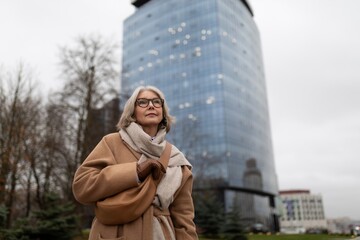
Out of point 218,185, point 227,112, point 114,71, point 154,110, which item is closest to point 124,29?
point 227,112

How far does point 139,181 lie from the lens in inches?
80.1

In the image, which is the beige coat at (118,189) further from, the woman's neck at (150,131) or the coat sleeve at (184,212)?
the woman's neck at (150,131)

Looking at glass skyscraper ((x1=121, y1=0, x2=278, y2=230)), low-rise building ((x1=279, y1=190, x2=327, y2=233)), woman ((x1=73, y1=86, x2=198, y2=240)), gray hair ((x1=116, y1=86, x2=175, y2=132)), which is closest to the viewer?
woman ((x1=73, y1=86, x2=198, y2=240))

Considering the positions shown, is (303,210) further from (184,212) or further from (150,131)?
(150,131)

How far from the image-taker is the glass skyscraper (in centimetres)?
5456

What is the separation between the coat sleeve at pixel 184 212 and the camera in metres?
2.20

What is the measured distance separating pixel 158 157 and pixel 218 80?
5529 cm

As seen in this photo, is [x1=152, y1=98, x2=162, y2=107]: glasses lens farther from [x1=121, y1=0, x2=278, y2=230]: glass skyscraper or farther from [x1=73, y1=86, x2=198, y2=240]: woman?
[x1=121, y1=0, x2=278, y2=230]: glass skyscraper

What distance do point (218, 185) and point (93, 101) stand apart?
→ 35454 mm

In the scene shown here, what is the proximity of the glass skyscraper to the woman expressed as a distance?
1882 inches

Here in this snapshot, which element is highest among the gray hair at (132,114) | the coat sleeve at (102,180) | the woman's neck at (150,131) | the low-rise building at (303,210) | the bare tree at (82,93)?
the bare tree at (82,93)

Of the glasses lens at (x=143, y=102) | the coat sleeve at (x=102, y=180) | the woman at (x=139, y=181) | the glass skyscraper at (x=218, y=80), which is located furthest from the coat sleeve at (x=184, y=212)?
the glass skyscraper at (x=218, y=80)

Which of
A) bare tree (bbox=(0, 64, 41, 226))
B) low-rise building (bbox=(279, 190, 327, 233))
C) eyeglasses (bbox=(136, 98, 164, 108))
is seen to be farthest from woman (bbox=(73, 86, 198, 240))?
low-rise building (bbox=(279, 190, 327, 233))

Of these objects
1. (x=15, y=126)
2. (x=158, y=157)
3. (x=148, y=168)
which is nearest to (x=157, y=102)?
(x=158, y=157)
